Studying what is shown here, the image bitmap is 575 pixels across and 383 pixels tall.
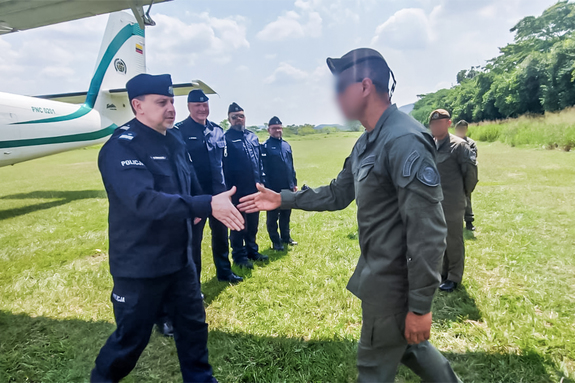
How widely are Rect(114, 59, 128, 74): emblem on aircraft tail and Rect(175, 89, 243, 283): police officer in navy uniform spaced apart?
12.3 metres

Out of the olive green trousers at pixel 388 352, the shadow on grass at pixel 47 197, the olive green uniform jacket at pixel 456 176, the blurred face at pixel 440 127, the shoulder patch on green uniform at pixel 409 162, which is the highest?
the blurred face at pixel 440 127

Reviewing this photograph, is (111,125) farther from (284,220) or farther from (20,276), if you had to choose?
(284,220)

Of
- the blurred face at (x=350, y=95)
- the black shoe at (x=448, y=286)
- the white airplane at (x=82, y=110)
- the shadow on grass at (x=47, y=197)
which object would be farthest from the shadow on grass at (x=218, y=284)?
the shadow on grass at (x=47, y=197)

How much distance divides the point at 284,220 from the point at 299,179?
8601 mm

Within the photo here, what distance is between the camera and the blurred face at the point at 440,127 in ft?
12.0

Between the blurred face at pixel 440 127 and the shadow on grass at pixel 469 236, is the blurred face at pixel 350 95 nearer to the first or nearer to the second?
the blurred face at pixel 440 127

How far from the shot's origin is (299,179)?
14336 millimetres

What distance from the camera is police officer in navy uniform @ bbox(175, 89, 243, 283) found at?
4.09 metres

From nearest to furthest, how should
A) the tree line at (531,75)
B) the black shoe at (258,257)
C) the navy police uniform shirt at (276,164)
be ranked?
the black shoe at (258,257), the navy police uniform shirt at (276,164), the tree line at (531,75)

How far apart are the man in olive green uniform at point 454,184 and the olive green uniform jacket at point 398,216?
230 centimetres

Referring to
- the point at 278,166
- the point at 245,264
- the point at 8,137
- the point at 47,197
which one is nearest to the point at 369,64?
the point at 245,264

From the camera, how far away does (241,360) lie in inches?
106

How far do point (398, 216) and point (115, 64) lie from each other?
15699mm

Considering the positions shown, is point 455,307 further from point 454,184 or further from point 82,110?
point 82,110
